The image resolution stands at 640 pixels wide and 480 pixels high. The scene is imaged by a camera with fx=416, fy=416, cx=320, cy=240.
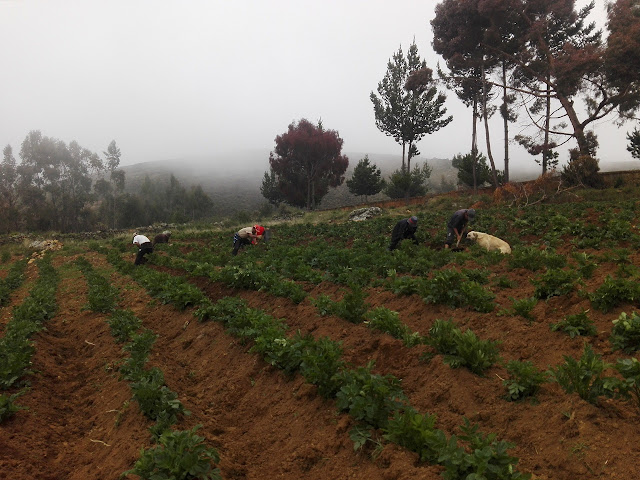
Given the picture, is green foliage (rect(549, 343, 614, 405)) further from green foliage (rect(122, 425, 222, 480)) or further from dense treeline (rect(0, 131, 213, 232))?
dense treeline (rect(0, 131, 213, 232))

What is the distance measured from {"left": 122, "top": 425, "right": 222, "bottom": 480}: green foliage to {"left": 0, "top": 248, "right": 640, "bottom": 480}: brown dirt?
44 centimetres

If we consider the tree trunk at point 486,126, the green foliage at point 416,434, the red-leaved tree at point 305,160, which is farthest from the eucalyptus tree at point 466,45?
the green foliage at point 416,434

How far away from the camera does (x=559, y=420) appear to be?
10.8 ft

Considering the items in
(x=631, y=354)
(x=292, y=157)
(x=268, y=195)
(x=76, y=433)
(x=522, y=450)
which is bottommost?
(x=76, y=433)

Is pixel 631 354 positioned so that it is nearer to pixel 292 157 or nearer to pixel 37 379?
pixel 37 379

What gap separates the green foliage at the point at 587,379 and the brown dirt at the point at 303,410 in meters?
0.09

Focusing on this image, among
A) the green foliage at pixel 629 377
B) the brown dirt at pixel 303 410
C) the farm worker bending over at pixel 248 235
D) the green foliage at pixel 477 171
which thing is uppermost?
the green foliage at pixel 477 171

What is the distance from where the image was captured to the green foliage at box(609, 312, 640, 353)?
13.6 feet

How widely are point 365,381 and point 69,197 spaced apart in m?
60.5

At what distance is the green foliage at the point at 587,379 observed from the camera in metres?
3.31

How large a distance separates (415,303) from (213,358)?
3339 millimetres

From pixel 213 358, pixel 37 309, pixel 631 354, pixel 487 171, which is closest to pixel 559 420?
pixel 631 354

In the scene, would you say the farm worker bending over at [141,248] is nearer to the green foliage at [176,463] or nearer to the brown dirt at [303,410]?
the brown dirt at [303,410]

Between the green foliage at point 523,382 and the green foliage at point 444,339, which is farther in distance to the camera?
the green foliage at point 444,339
